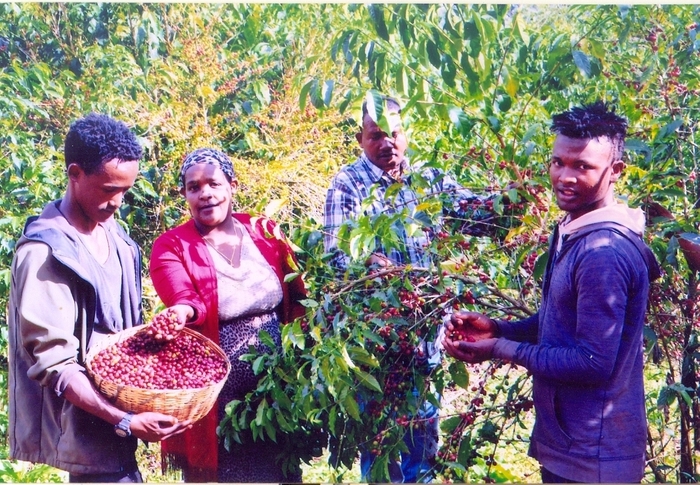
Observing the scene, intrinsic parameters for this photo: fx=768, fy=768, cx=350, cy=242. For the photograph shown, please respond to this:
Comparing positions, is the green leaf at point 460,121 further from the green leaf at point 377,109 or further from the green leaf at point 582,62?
the green leaf at point 582,62

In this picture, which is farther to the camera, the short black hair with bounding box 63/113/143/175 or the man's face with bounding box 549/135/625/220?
the short black hair with bounding box 63/113/143/175

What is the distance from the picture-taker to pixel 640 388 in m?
2.41

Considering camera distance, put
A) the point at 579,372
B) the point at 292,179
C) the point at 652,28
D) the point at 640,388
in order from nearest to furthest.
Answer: the point at 579,372 < the point at 640,388 < the point at 652,28 < the point at 292,179

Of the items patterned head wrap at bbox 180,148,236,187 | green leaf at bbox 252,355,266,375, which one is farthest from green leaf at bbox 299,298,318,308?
patterned head wrap at bbox 180,148,236,187

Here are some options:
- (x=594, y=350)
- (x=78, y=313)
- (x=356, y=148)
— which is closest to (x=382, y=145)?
(x=356, y=148)

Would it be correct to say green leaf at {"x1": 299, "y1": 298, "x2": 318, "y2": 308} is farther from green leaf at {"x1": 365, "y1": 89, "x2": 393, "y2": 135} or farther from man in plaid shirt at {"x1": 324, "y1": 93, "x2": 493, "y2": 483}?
green leaf at {"x1": 365, "y1": 89, "x2": 393, "y2": 135}

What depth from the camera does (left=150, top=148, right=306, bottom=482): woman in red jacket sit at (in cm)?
281

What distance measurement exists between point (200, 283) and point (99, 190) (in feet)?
1.60

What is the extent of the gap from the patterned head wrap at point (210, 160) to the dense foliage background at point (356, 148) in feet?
0.24

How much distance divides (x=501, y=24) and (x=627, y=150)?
646 millimetres

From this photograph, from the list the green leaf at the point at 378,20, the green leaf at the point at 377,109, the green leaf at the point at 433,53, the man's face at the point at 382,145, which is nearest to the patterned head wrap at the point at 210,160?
the man's face at the point at 382,145

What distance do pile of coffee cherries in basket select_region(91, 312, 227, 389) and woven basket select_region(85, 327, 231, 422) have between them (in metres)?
0.02

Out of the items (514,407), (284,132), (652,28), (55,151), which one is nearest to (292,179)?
(284,132)

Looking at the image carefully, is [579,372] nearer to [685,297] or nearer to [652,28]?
[685,297]
